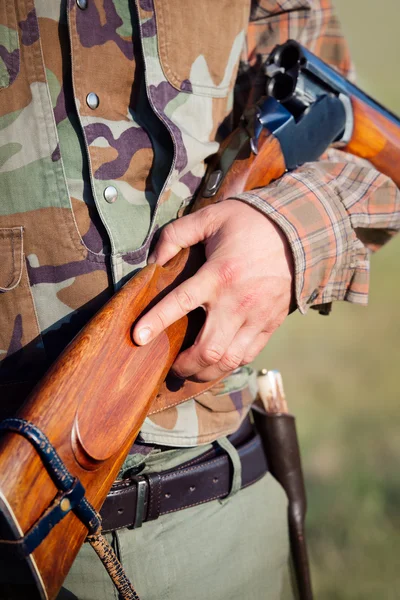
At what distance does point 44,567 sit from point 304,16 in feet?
6.10

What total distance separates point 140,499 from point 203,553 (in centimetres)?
28

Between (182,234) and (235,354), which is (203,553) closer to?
(235,354)

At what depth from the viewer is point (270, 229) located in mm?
1450

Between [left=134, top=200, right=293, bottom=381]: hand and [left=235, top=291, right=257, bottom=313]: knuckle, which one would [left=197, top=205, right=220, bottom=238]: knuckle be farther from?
[left=235, top=291, right=257, bottom=313]: knuckle

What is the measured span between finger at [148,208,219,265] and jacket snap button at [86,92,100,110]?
35cm

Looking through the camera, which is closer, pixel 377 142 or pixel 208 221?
pixel 208 221

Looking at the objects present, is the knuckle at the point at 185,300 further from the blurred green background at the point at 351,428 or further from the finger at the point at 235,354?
the blurred green background at the point at 351,428

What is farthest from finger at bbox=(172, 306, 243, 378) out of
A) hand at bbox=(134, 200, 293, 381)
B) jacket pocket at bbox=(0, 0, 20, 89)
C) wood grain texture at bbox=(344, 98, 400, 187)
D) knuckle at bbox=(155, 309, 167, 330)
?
wood grain texture at bbox=(344, 98, 400, 187)

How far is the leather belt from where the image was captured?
1.55 m

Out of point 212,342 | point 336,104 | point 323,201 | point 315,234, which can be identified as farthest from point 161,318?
point 336,104

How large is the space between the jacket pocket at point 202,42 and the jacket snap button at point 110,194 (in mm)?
352

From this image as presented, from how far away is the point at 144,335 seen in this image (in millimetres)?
1243

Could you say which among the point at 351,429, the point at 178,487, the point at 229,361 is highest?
the point at 229,361

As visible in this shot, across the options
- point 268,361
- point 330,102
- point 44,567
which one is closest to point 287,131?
point 330,102
